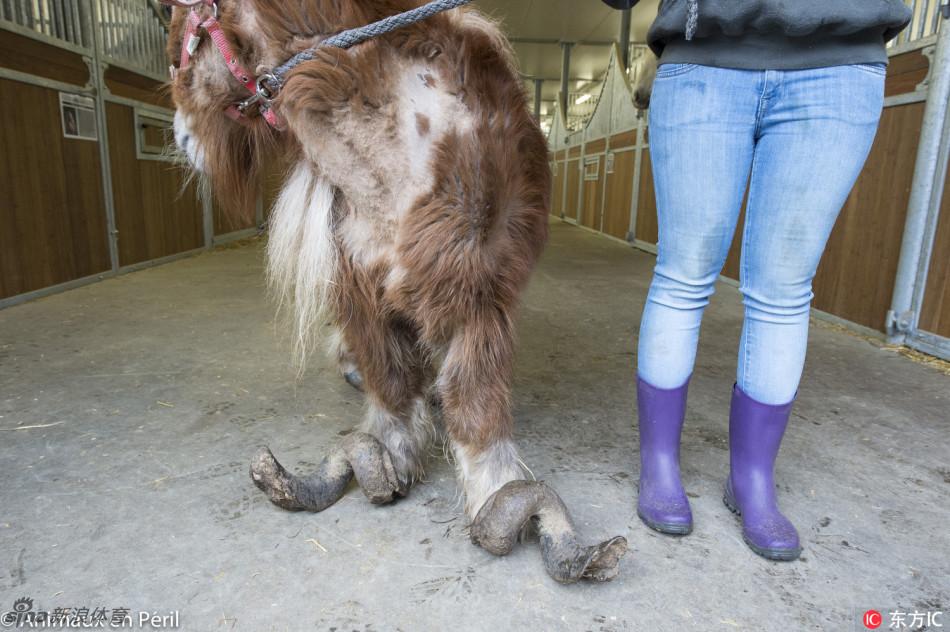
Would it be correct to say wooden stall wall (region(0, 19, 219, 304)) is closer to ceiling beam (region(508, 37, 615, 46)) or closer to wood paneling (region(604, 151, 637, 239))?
wood paneling (region(604, 151, 637, 239))

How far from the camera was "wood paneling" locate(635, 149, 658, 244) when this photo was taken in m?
6.61

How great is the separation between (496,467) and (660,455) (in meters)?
0.40

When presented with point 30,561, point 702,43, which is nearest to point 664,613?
point 702,43

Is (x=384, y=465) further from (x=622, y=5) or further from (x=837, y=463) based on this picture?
(x=837, y=463)

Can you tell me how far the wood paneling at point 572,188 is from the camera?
11213mm

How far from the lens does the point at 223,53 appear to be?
1.15m

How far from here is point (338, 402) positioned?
79.7 inches

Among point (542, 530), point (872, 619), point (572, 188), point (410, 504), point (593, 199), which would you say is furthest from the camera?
point (572, 188)

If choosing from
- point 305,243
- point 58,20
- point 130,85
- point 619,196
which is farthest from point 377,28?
point 619,196

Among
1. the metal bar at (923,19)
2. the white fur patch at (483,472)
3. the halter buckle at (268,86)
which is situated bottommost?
the white fur patch at (483,472)

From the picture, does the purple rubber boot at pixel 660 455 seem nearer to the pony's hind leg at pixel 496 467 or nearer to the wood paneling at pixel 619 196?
the pony's hind leg at pixel 496 467

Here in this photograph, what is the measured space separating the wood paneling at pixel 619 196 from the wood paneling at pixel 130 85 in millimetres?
5443

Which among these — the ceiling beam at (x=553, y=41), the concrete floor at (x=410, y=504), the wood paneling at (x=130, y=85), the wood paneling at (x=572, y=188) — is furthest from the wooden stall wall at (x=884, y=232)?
the ceiling beam at (x=553, y=41)

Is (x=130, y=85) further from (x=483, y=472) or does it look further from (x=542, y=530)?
(x=542, y=530)
